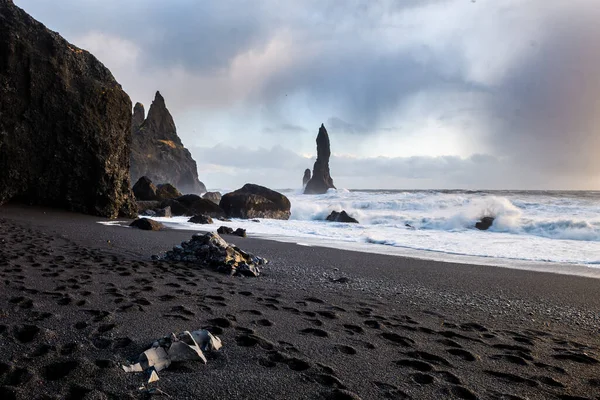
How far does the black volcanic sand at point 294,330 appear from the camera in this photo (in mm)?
2092

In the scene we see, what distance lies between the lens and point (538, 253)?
942cm

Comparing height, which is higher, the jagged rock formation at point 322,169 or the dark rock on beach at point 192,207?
the jagged rock formation at point 322,169

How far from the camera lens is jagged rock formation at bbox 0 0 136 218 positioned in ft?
37.0

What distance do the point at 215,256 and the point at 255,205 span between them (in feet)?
49.6

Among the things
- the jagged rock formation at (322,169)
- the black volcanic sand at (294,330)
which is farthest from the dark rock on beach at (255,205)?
the jagged rock formation at (322,169)

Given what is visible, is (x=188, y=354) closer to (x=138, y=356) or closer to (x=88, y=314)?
(x=138, y=356)

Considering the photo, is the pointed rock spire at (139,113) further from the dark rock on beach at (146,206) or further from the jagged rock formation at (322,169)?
the dark rock on beach at (146,206)

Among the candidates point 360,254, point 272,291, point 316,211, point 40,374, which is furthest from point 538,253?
point 316,211

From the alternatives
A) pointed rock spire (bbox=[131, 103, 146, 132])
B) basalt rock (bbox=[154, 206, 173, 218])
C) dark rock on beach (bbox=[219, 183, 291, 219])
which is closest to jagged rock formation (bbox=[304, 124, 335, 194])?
pointed rock spire (bbox=[131, 103, 146, 132])

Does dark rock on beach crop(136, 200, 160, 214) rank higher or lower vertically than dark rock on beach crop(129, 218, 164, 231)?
higher

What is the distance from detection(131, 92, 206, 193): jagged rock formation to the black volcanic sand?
193ft

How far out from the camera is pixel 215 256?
5859 millimetres

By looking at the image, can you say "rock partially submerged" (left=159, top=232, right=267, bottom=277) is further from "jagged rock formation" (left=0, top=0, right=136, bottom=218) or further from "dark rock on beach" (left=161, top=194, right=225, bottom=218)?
"dark rock on beach" (left=161, top=194, right=225, bottom=218)

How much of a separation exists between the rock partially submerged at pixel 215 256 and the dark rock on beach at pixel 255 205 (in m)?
14.0
